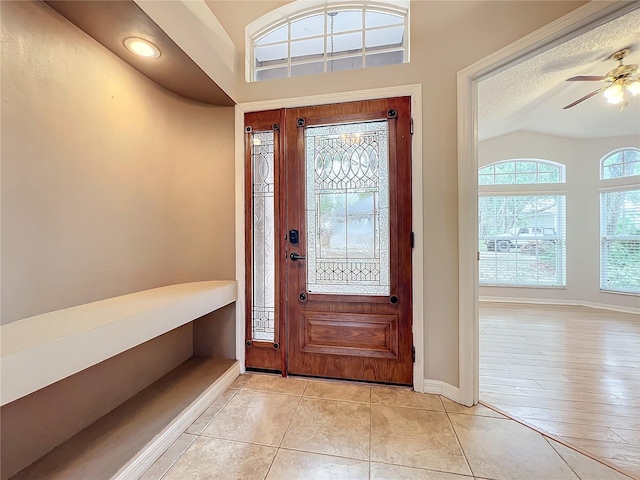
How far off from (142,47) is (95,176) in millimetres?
803

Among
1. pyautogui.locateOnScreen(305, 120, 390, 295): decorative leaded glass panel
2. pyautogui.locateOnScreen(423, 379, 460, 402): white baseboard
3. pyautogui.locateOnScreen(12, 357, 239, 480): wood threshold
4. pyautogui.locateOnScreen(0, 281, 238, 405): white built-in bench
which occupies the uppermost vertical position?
pyautogui.locateOnScreen(305, 120, 390, 295): decorative leaded glass panel

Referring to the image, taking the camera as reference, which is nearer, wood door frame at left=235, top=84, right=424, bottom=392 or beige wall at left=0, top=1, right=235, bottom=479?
beige wall at left=0, top=1, right=235, bottom=479

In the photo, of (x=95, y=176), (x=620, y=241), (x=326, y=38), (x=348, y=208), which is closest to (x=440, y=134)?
(x=348, y=208)

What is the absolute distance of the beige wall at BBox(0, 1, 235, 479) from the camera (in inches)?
45.6

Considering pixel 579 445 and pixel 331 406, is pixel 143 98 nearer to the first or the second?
→ pixel 331 406

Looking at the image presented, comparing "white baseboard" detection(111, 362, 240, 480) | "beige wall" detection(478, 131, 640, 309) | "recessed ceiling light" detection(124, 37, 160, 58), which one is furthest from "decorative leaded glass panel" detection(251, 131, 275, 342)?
"beige wall" detection(478, 131, 640, 309)

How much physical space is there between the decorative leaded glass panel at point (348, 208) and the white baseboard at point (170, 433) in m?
0.96

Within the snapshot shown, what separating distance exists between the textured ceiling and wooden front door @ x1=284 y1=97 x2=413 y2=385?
1203 millimetres

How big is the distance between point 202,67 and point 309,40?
3.14 feet

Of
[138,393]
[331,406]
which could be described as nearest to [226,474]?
[331,406]

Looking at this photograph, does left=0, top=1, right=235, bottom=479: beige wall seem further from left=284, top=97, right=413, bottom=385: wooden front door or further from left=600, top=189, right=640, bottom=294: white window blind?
left=600, top=189, right=640, bottom=294: white window blind

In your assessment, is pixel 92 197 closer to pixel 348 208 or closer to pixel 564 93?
pixel 348 208

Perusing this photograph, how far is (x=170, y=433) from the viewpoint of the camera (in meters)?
1.42

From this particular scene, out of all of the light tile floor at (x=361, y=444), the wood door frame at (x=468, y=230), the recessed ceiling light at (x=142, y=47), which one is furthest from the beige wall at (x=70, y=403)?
the wood door frame at (x=468, y=230)
